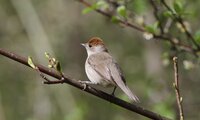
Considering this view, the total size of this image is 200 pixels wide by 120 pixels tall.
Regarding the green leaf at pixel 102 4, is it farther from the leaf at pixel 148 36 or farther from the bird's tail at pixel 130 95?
the bird's tail at pixel 130 95

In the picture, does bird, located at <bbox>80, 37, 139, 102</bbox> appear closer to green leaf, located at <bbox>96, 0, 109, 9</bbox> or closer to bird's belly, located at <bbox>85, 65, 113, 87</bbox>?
bird's belly, located at <bbox>85, 65, 113, 87</bbox>

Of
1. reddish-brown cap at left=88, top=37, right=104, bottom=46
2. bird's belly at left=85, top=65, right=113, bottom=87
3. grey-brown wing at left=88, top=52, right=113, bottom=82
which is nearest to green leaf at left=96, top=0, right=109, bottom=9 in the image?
reddish-brown cap at left=88, top=37, right=104, bottom=46

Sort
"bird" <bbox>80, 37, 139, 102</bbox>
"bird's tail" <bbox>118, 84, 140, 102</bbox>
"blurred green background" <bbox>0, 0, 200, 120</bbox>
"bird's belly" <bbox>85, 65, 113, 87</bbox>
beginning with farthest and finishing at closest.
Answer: "blurred green background" <bbox>0, 0, 200, 120</bbox>, "bird's belly" <bbox>85, 65, 113, 87</bbox>, "bird" <bbox>80, 37, 139, 102</bbox>, "bird's tail" <bbox>118, 84, 140, 102</bbox>

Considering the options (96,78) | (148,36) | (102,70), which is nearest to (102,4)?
(148,36)

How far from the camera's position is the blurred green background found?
794cm

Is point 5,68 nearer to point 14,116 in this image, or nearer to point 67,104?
point 14,116

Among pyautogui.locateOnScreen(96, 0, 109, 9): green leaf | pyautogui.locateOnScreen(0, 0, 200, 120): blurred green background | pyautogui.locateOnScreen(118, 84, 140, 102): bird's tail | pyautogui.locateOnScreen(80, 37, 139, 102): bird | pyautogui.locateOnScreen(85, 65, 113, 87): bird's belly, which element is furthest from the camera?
pyautogui.locateOnScreen(0, 0, 200, 120): blurred green background

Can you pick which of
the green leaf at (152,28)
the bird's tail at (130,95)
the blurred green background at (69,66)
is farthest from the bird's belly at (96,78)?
the blurred green background at (69,66)

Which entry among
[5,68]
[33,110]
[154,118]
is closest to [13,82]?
[5,68]

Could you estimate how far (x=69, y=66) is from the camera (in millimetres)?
10078

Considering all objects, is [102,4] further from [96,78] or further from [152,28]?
[96,78]

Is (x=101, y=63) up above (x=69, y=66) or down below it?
above

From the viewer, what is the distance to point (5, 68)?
970 centimetres

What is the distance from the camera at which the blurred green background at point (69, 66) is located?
26.0ft
